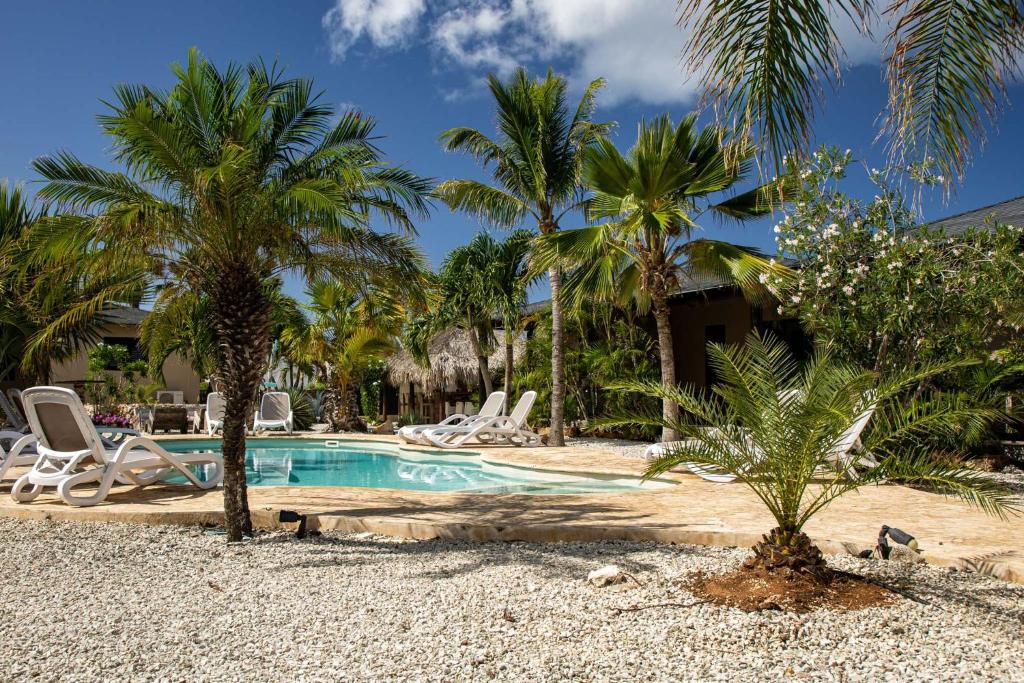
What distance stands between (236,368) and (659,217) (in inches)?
308

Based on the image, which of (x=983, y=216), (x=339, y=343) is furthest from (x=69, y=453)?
A: (x=983, y=216)

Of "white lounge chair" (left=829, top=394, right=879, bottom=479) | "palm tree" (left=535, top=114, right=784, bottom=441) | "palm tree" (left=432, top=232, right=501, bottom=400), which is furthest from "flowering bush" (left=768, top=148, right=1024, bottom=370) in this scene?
"palm tree" (left=432, top=232, right=501, bottom=400)

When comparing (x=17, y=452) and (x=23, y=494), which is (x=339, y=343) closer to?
(x=17, y=452)

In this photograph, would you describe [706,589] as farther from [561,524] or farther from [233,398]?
[233,398]

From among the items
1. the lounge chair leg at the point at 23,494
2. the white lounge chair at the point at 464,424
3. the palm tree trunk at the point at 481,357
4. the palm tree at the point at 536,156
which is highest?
the palm tree at the point at 536,156

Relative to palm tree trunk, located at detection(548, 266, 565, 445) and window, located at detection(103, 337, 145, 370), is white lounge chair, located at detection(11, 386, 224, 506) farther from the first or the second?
window, located at detection(103, 337, 145, 370)

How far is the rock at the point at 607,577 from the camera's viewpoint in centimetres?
425

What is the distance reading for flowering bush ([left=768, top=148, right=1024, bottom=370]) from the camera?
849cm

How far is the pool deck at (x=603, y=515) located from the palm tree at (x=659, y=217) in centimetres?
506

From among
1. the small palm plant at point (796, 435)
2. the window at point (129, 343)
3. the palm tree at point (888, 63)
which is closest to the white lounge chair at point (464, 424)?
the small palm plant at point (796, 435)

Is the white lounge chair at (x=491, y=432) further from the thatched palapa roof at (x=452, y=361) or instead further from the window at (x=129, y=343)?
the window at (x=129, y=343)

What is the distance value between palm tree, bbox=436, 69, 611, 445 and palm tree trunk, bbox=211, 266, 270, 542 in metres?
9.00

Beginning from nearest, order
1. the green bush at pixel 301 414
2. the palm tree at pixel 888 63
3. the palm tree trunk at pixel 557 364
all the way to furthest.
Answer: the palm tree at pixel 888 63 < the palm tree trunk at pixel 557 364 < the green bush at pixel 301 414

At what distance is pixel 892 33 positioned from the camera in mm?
3848
